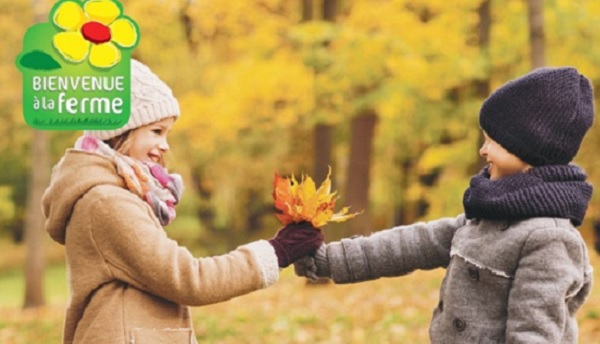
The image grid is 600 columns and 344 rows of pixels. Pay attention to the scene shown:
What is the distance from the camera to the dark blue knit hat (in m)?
2.70

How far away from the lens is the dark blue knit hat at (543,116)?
2.70 m

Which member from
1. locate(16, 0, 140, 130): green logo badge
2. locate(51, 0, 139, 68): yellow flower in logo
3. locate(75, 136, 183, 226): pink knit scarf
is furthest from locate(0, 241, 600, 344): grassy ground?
locate(75, 136, 183, 226): pink knit scarf

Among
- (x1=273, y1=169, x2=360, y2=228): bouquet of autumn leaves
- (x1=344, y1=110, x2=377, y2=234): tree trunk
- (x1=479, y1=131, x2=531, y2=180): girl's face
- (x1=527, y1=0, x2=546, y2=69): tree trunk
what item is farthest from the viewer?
(x1=344, y1=110, x2=377, y2=234): tree trunk

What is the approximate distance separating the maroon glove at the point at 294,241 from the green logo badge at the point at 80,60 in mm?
1032

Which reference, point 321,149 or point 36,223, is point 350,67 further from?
point 36,223

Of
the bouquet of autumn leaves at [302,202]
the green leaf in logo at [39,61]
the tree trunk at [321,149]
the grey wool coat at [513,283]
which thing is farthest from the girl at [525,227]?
the tree trunk at [321,149]

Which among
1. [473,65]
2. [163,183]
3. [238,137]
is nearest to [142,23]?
[473,65]

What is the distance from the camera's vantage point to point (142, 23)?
14102mm

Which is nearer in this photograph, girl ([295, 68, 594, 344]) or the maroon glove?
girl ([295, 68, 594, 344])

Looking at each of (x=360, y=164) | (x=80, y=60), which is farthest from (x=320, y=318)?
(x=360, y=164)

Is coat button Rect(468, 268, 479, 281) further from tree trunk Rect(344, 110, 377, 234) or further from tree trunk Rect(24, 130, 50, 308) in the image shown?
tree trunk Rect(344, 110, 377, 234)

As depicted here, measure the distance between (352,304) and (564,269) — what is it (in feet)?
24.9

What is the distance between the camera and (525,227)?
263 centimetres

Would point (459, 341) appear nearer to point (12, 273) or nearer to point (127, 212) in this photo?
point (127, 212)
